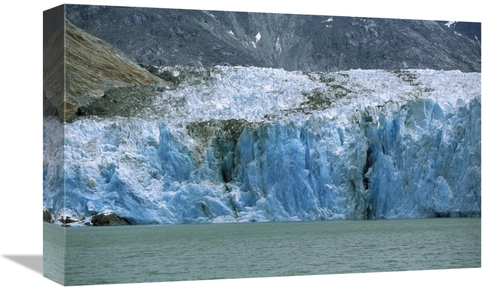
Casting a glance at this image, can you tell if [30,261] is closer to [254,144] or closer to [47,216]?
[47,216]

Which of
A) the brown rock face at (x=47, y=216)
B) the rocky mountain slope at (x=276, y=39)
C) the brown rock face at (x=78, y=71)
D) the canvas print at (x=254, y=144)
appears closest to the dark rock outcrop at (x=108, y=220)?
the canvas print at (x=254, y=144)

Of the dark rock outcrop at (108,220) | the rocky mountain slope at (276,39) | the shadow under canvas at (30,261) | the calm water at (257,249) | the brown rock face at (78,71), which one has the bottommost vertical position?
the shadow under canvas at (30,261)

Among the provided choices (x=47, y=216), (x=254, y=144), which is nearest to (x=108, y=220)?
(x=47, y=216)

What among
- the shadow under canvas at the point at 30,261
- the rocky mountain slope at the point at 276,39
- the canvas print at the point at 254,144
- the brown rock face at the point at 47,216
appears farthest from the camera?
the shadow under canvas at the point at 30,261

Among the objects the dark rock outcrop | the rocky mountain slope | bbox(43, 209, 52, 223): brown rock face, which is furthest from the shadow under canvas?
the rocky mountain slope

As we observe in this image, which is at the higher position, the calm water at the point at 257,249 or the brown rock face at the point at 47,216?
the brown rock face at the point at 47,216

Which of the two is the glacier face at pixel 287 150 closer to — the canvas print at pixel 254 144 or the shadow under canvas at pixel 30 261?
the canvas print at pixel 254 144
